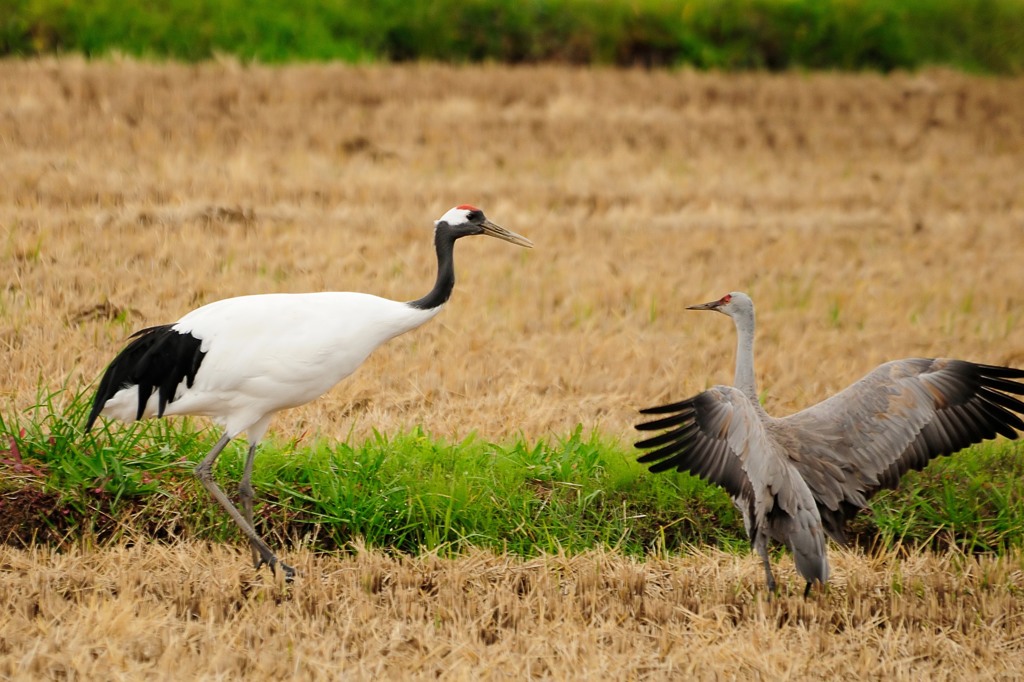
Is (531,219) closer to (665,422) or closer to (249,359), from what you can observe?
(249,359)

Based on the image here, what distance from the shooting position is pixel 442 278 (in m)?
5.44

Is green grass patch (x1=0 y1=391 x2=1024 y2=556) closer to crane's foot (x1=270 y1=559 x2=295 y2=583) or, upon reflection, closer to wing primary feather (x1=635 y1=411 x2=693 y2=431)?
crane's foot (x1=270 y1=559 x2=295 y2=583)

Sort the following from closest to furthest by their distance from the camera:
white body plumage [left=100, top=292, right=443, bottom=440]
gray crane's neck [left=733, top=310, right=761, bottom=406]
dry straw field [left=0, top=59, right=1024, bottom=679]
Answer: dry straw field [left=0, top=59, right=1024, bottom=679] → white body plumage [left=100, top=292, right=443, bottom=440] → gray crane's neck [left=733, top=310, right=761, bottom=406]

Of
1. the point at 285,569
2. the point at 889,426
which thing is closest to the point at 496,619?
the point at 285,569

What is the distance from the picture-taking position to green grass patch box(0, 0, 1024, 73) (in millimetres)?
13391

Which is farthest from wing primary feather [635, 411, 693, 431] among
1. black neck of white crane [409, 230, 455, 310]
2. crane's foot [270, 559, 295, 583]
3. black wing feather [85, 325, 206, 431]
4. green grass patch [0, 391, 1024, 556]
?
black wing feather [85, 325, 206, 431]

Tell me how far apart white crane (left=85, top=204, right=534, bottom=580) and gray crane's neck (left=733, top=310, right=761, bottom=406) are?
1.35m

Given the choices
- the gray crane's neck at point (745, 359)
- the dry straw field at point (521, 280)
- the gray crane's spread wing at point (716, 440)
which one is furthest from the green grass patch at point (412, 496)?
the gray crane's neck at point (745, 359)

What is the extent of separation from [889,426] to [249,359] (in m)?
2.84

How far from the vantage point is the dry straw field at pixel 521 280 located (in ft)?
15.1

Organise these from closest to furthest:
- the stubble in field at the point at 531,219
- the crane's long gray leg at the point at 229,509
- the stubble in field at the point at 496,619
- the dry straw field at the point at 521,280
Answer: the stubble in field at the point at 496,619 < the dry straw field at the point at 521,280 < the crane's long gray leg at the point at 229,509 < the stubble in field at the point at 531,219

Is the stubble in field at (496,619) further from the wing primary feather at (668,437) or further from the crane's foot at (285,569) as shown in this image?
the wing primary feather at (668,437)

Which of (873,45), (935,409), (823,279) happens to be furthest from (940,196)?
(935,409)

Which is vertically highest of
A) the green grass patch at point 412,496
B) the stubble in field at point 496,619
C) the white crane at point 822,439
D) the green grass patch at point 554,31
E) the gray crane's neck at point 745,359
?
the green grass patch at point 554,31
